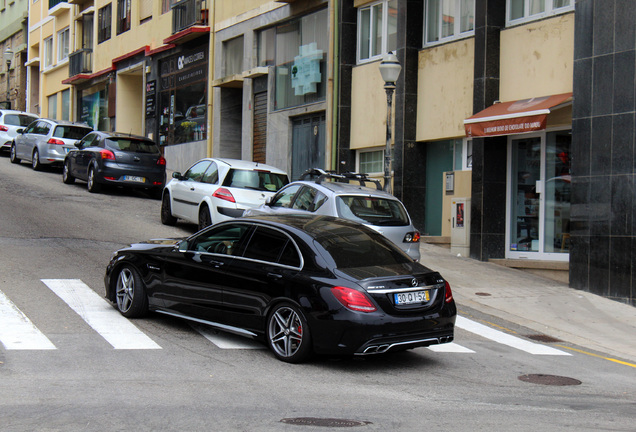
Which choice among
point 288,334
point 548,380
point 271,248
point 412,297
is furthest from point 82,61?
point 548,380

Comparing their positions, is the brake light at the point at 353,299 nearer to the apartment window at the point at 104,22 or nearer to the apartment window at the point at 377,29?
the apartment window at the point at 377,29

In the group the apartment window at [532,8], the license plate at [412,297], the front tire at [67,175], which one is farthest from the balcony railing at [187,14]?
the license plate at [412,297]

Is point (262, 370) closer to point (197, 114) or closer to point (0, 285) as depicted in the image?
point (0, 285)

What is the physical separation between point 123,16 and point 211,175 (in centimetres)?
2372

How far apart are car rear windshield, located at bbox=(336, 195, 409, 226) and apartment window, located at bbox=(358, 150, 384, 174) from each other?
8.12 meters

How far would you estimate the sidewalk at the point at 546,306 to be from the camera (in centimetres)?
1120

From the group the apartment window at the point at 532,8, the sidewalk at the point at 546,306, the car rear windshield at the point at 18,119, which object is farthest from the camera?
the car rear windshield at the point at 18,119

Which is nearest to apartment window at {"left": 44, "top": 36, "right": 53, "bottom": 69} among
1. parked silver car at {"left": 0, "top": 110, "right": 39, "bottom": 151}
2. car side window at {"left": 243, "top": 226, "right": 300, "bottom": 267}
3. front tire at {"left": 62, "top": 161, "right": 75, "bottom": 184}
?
parked silver car at {"left": 0, "top": 110, "right": 39, "bottom": 151}

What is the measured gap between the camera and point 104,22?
4006 cm

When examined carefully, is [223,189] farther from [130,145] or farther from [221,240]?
[130,145]

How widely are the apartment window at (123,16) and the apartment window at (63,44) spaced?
8.36m

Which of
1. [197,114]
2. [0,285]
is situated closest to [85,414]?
[0,285]

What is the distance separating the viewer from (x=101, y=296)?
1079 cm

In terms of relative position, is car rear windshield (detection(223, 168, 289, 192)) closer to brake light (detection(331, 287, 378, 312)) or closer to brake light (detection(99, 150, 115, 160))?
brake light (detection(99, 150, 115, 160))
